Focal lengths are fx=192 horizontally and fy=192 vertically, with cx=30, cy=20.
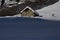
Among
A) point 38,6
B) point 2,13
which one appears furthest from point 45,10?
point 2,13

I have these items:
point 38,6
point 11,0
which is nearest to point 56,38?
point 38,6

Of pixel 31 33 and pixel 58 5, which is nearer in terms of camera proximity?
pixel 31 33

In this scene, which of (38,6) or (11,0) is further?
(11,0)

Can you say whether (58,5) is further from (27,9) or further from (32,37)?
(32,37)

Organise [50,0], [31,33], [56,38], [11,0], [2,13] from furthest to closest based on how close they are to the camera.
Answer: [11,0] < [50,0] < [2,13] < [31,33] < [56,38]

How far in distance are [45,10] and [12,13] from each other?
2.61m

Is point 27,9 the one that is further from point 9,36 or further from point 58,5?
point 9,36

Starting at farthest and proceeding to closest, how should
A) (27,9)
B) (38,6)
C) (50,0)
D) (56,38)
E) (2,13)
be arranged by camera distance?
(50,0), (38,6), (2,13), (27,9), (56,38)

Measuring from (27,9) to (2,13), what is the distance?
8.40 ft

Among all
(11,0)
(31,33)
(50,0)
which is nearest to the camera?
(31,33)

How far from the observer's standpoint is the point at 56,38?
632 cm

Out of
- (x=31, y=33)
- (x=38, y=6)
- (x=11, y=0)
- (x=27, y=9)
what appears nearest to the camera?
(x=31, y=33)

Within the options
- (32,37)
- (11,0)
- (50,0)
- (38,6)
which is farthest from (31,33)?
(11,0)

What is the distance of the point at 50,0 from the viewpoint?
779 inches
